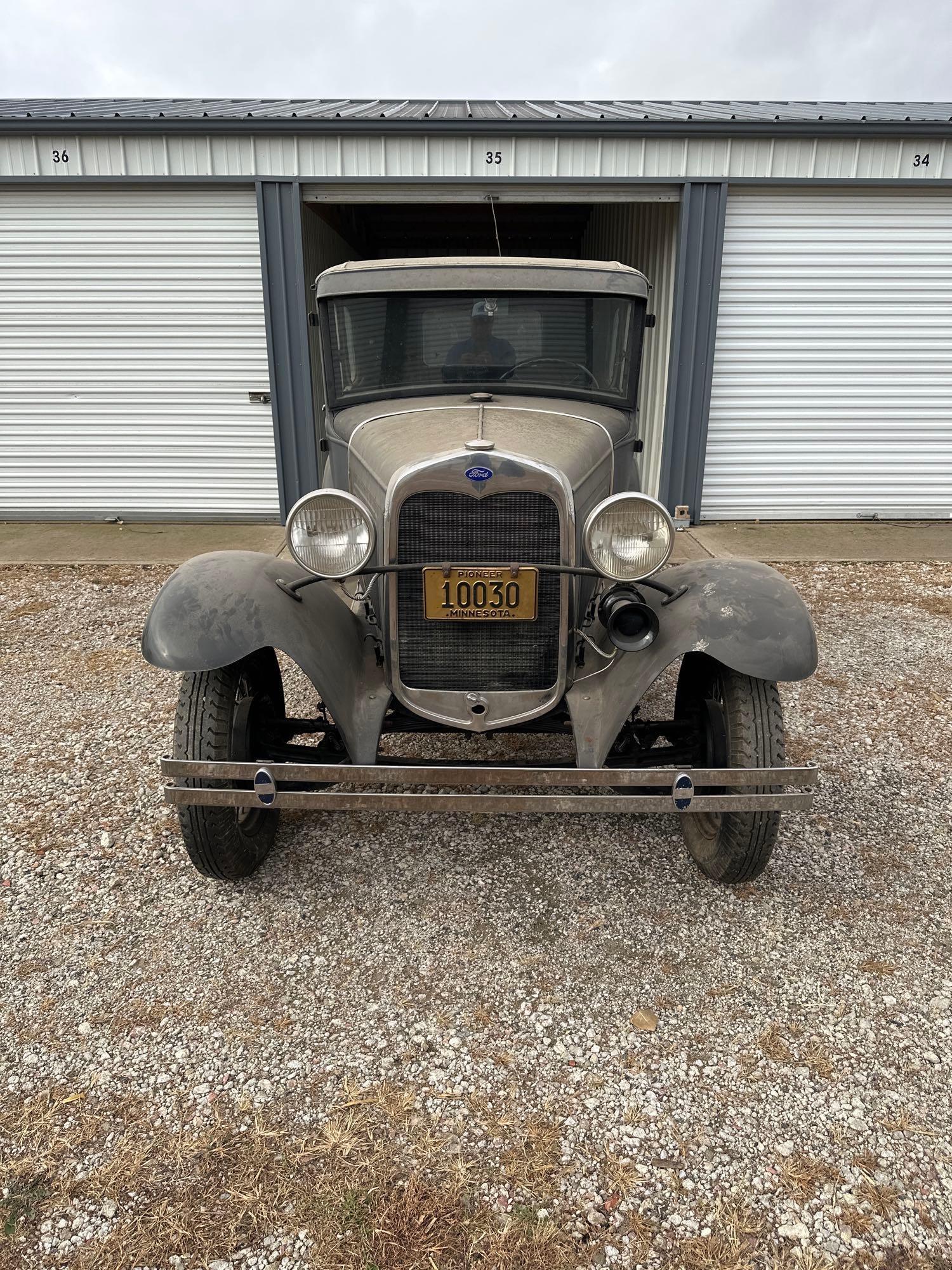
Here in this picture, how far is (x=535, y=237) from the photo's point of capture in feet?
39.8

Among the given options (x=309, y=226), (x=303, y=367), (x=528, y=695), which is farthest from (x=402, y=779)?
(x=309, y=226)

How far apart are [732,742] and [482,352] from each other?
195 centimetres

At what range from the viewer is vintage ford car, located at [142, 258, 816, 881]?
241cm

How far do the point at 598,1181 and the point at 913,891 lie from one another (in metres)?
1.68

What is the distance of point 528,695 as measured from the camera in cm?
272

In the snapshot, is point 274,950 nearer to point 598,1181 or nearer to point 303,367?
point 598,1181

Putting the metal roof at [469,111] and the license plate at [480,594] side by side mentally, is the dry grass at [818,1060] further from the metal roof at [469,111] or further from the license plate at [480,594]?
the metal roof at [469,111]

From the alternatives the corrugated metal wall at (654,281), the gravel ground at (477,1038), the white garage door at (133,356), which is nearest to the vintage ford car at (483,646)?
the gravel ground at (477,1038)

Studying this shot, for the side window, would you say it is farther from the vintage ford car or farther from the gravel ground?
the gravel ground

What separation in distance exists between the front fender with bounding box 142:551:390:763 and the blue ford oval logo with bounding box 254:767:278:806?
0.99 feet

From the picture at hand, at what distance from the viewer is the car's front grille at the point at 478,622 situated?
256cm

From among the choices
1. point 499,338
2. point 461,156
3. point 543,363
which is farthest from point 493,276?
point 461,156

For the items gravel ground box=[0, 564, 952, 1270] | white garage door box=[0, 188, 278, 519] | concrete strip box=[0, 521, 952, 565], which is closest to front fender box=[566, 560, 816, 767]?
gravel ground box=[0, 564, 952, 1270]

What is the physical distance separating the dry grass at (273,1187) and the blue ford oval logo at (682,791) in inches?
35.8
